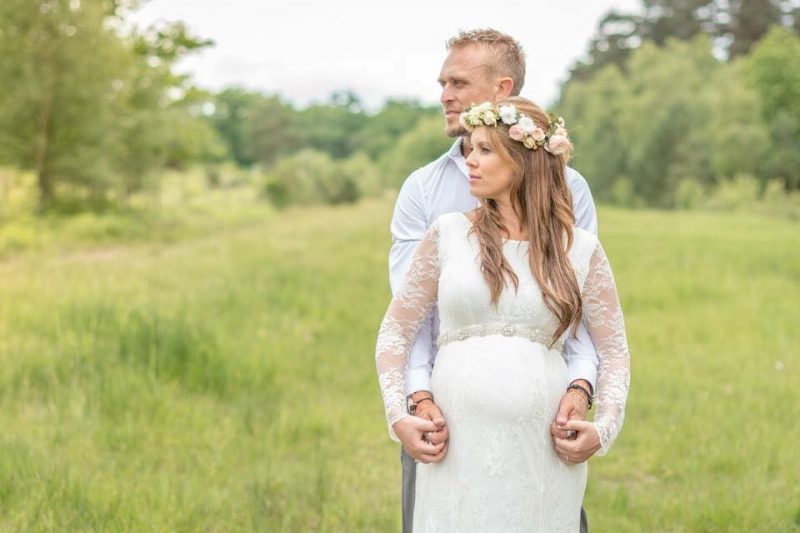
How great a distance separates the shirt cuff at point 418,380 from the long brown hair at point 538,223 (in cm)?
39

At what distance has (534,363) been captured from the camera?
2539 mm

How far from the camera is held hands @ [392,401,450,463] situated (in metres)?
2.53

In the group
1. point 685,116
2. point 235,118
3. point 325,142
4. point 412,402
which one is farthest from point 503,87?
point 325,142

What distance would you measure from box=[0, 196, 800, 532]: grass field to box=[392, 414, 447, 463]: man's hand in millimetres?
2022

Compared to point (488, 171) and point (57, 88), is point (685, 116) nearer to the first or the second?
point (57, 88)

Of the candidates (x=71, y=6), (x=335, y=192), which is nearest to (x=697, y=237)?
(x=71, y=6)

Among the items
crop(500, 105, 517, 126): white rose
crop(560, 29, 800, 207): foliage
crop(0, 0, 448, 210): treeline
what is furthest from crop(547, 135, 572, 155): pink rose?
crop(560, 29, 800, 207): foliage

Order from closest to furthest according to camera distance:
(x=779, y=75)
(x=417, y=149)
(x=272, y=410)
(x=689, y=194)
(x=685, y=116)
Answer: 1. (x=272, y=410)
2. (x=779, y=75)
3. (x=689, y=194)
4. (x=685, y=116)
5. (x=417, y=149)

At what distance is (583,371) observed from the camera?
2699mm

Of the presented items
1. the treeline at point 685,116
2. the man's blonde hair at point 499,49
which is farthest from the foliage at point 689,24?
the man's blonde hair at point 499,49

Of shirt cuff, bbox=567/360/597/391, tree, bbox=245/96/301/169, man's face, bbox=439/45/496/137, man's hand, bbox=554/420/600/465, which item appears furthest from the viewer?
tree, bbox=245/96/301/169

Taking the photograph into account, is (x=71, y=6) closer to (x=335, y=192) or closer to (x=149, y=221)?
(x=149, y=221)

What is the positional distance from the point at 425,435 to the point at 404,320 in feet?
1.24

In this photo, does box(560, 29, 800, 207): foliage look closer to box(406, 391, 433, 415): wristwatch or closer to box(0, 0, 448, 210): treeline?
box(0, 0, 448, 210): treeline
